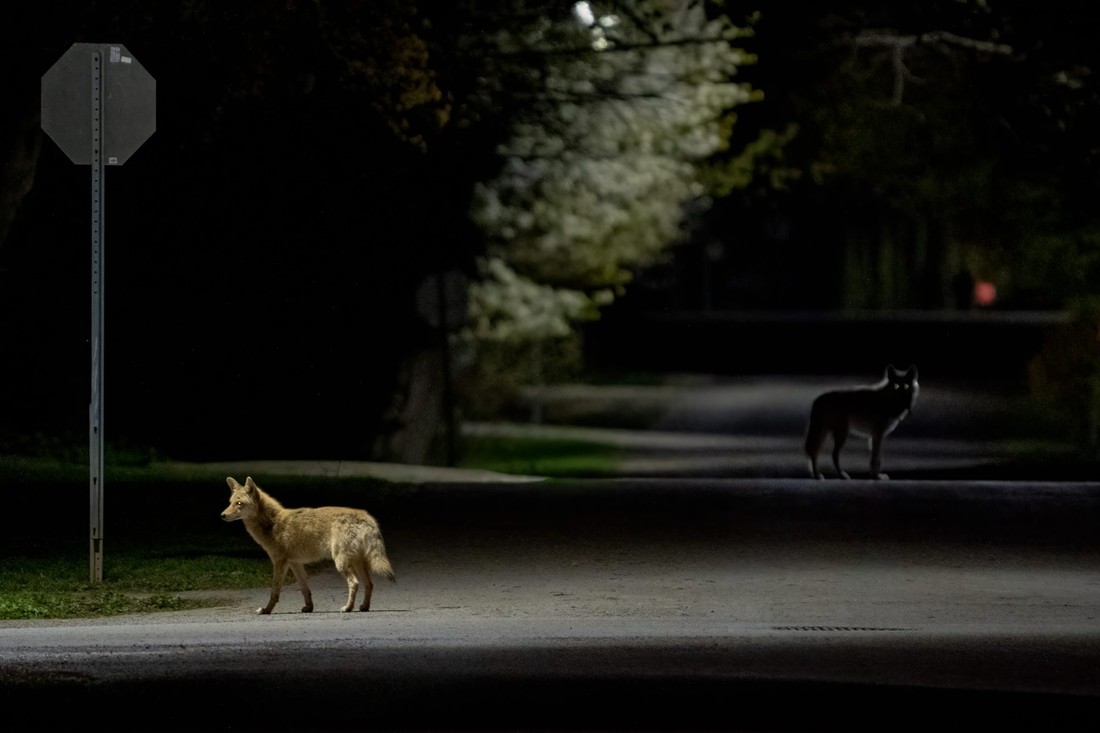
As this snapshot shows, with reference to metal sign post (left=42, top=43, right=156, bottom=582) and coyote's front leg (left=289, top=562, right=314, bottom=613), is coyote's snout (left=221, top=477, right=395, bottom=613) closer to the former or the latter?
coyote's front leg (left=289, top=562, right=314, bottom=613)

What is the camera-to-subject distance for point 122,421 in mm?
26969

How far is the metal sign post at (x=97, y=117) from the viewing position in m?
13.2

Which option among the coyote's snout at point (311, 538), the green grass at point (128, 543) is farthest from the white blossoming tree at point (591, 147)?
the coyote's snout at point (311, 538)

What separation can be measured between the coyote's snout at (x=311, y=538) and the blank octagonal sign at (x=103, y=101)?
2613mm

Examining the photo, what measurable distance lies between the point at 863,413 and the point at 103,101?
34.3 ft

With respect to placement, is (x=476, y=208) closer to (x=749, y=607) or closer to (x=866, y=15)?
(x=866, y=15)

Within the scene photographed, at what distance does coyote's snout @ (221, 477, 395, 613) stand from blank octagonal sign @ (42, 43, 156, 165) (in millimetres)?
2613

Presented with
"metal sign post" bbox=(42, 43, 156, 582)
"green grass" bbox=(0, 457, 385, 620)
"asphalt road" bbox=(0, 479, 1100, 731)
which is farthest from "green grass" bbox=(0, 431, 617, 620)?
"metal sign post" bbox=(42, 43, 156, 582)

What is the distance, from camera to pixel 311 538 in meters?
12.2

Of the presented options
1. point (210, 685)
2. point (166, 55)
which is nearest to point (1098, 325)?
point (166, 55)

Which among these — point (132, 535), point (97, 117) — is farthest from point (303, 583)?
point (132, 535)

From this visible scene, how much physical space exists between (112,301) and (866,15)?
1132 centimetres

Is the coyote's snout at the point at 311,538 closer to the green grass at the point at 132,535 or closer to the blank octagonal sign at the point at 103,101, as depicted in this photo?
the green grass at the point at 132,535

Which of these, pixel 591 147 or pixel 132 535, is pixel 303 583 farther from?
pixel 591 147
